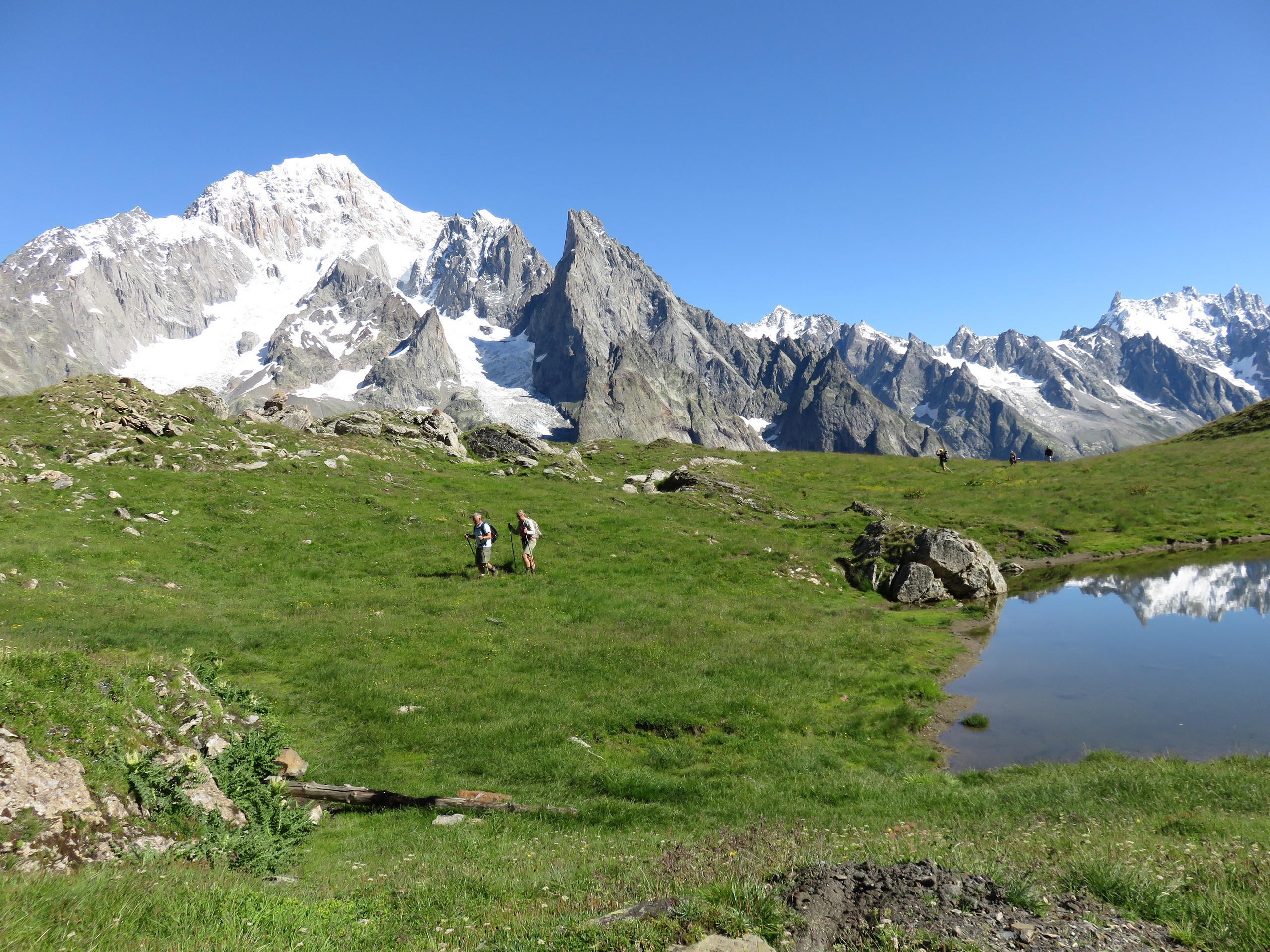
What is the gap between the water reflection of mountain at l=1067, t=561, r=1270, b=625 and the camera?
2955 cm

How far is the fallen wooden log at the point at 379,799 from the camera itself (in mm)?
12875

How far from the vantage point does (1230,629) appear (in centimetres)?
2619

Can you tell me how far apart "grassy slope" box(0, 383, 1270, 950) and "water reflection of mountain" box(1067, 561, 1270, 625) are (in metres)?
7.36

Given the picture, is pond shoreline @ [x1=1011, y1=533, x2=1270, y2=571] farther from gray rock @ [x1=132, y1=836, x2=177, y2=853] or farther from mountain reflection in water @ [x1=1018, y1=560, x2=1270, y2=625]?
gray rock @ [x1=132, y1=836, x2=177, y2=853]

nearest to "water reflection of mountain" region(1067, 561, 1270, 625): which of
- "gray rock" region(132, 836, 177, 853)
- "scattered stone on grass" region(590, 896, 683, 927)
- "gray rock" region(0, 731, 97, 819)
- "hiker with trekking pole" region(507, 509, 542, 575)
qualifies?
"hiker with trekking pole" region(507, 509, 542, 575)

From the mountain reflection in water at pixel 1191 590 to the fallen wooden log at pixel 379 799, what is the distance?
101 feet

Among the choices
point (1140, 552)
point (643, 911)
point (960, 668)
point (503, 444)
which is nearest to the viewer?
point (643, 911)

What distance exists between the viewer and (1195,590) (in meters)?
33.0

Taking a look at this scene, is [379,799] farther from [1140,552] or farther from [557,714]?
[1140,552]

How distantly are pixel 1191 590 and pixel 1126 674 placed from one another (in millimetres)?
16515

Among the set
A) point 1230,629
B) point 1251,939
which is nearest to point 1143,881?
point 1251,939

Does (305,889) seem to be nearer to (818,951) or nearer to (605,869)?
(605,869)

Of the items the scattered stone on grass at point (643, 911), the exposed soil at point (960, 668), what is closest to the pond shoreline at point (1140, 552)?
the exposed soil at point (960, 668)

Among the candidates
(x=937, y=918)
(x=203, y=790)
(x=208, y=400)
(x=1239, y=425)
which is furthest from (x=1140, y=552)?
(x=208, y=400)
